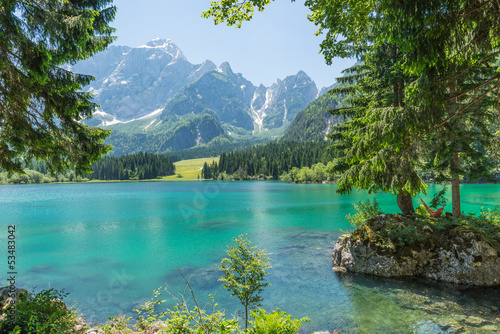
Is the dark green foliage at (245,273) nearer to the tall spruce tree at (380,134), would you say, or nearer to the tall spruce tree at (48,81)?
the tall spruce tree at (380,134)

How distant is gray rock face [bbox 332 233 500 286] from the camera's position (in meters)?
11.8

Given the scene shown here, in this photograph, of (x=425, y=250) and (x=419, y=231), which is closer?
(x=425, y=250)

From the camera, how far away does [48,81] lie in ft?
21.6

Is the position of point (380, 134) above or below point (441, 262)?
above

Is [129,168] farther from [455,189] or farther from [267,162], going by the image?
[455,189]

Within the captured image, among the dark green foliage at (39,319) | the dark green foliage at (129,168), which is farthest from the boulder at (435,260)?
the dark green foliage at (129,168)

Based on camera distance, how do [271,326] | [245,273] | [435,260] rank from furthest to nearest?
[435,260] → [245,273] → [271,326]

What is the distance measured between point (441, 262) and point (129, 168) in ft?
584

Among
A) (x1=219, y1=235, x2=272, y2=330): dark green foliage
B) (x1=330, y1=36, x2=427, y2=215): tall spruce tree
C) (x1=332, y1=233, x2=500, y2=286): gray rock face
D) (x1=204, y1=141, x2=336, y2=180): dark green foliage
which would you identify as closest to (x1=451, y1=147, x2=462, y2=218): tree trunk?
(x1=330, y1=36, x2=427, y2=215): tall spruce tree

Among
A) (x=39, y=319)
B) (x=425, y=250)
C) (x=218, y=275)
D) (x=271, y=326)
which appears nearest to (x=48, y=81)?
(x=39, y=319)

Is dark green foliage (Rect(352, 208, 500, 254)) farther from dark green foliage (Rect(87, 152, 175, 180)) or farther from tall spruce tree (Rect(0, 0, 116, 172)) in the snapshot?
dark green foliage (Rect(87, 152, 175, 180))

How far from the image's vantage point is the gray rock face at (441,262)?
38.9 ft

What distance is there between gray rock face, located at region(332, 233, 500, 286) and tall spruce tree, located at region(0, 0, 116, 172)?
13875 mm

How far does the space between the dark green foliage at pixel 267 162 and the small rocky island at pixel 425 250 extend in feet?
391
